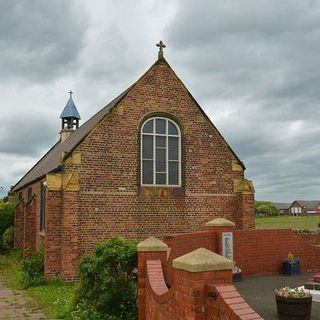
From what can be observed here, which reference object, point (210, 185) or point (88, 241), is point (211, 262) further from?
point (210, 185)

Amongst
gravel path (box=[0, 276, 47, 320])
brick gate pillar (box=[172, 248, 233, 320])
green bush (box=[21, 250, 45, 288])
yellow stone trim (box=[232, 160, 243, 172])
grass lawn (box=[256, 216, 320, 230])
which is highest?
yellow stone trim (box=[232, 160, 243, 172])

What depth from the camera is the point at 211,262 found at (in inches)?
192

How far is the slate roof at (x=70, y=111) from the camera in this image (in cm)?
3312

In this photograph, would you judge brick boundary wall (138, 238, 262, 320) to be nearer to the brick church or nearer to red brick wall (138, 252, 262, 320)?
red brick wall (138, 252, 262, 320)

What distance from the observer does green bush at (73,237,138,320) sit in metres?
9.09

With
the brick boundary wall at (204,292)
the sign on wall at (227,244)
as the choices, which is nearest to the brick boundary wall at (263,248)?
the sign on wall at (227,244)

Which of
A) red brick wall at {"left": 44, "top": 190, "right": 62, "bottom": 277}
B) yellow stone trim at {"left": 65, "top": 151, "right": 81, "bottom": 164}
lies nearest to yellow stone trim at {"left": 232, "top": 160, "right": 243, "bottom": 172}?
yellow stone trim at {"left": 65, "top": 151, "right": 81, "bottom": 164}

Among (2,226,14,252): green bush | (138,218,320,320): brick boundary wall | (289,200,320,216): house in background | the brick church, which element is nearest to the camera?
(138,218,320,320): brick boundary wall

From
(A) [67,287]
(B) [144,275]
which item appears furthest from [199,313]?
(A) [67,287]

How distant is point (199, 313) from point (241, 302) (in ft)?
1.93

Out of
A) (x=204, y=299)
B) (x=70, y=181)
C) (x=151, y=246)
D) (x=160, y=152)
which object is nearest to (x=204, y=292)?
(x=204, y=299)

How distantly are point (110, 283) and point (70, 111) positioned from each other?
84.1ft

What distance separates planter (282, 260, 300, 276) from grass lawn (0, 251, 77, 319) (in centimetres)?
693

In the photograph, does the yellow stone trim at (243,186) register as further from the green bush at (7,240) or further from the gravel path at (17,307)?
the green bush at (7,240)
